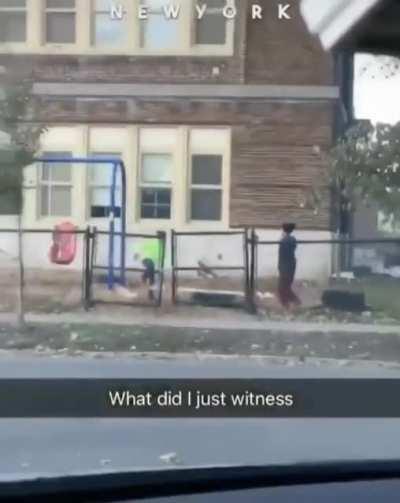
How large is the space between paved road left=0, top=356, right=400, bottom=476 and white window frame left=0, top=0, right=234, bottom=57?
66cm

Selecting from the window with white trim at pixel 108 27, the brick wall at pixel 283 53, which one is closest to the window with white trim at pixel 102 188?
→ the window with white trim at pixel 108 27

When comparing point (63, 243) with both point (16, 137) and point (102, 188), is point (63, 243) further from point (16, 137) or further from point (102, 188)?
point (16, 137)

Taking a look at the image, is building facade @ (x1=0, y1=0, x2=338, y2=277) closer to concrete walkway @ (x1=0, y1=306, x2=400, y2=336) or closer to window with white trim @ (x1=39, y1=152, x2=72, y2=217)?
window with white trim @ (x1=39, y1=152, x2=72, y2=217)

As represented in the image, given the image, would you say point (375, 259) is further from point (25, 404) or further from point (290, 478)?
point (25, 404)

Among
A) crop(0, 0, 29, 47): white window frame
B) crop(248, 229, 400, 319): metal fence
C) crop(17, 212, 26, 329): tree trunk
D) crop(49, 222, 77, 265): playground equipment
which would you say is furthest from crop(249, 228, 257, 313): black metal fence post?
A: crop(0, 0, 29, 47): white window frame

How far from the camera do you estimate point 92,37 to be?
6.39 ft

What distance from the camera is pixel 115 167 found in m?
1.96

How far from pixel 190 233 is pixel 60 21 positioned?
20.8 inches

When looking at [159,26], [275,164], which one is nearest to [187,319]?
[275,164]

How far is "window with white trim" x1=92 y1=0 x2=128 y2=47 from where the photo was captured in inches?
75.4

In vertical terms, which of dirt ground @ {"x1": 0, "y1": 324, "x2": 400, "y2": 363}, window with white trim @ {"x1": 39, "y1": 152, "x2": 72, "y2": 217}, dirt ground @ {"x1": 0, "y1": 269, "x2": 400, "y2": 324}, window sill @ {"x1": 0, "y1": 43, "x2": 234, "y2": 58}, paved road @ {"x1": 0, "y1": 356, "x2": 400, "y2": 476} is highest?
window sill @ {"x1": 0, "y1": 43, "x2": 234, "y2": 58}

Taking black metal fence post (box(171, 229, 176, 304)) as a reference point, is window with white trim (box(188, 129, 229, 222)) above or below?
above

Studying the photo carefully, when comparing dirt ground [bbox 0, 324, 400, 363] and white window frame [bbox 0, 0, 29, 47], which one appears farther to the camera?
dirt ground [bbox 0, 324, 400, 363]

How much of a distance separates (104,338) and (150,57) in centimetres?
62
